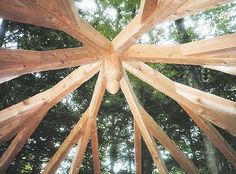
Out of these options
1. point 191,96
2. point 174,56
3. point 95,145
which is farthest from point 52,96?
point 191,96

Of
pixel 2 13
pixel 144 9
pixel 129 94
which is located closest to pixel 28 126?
pixel 129 94

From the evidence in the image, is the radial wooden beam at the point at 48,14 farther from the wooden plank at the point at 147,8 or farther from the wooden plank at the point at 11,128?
the wooden plank at the point at 11,128

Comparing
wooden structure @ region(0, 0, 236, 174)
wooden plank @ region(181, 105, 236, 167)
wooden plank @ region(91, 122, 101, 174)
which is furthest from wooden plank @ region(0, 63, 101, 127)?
wooden plank @ region(181, 105, 236, 167)

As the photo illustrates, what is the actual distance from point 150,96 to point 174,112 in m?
1.89

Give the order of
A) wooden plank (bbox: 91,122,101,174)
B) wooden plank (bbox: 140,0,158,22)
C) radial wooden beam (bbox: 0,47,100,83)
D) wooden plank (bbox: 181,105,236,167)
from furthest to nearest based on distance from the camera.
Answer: wooden plank (bbox: 91,122,101,174) < wooden plank (bbox: 181,105,236,167) < radial wooden beam (bbox: 0,47,100,83) < wooden plank (bbox: 140,0,158,22)

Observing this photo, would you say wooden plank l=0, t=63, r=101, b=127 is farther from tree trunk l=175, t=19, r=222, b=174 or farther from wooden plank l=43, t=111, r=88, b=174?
tree trunk l=175, t=19, r=222, b=174

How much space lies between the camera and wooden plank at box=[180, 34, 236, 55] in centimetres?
348

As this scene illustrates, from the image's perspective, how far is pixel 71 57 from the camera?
4.07m

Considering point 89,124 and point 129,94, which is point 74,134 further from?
point 129,94

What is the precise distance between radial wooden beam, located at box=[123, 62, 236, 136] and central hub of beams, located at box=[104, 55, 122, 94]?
544 mm

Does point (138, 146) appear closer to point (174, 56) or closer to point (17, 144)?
point (17, 144)

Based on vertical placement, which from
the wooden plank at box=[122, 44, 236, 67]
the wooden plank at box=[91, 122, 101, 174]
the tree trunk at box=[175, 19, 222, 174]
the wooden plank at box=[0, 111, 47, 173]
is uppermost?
the tree trunk at box=[175, 19, 222, 174]

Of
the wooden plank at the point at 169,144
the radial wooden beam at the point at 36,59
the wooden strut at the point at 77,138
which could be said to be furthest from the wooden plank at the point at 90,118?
the wooden plank at the point at 169,144

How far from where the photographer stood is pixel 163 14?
3.35m
